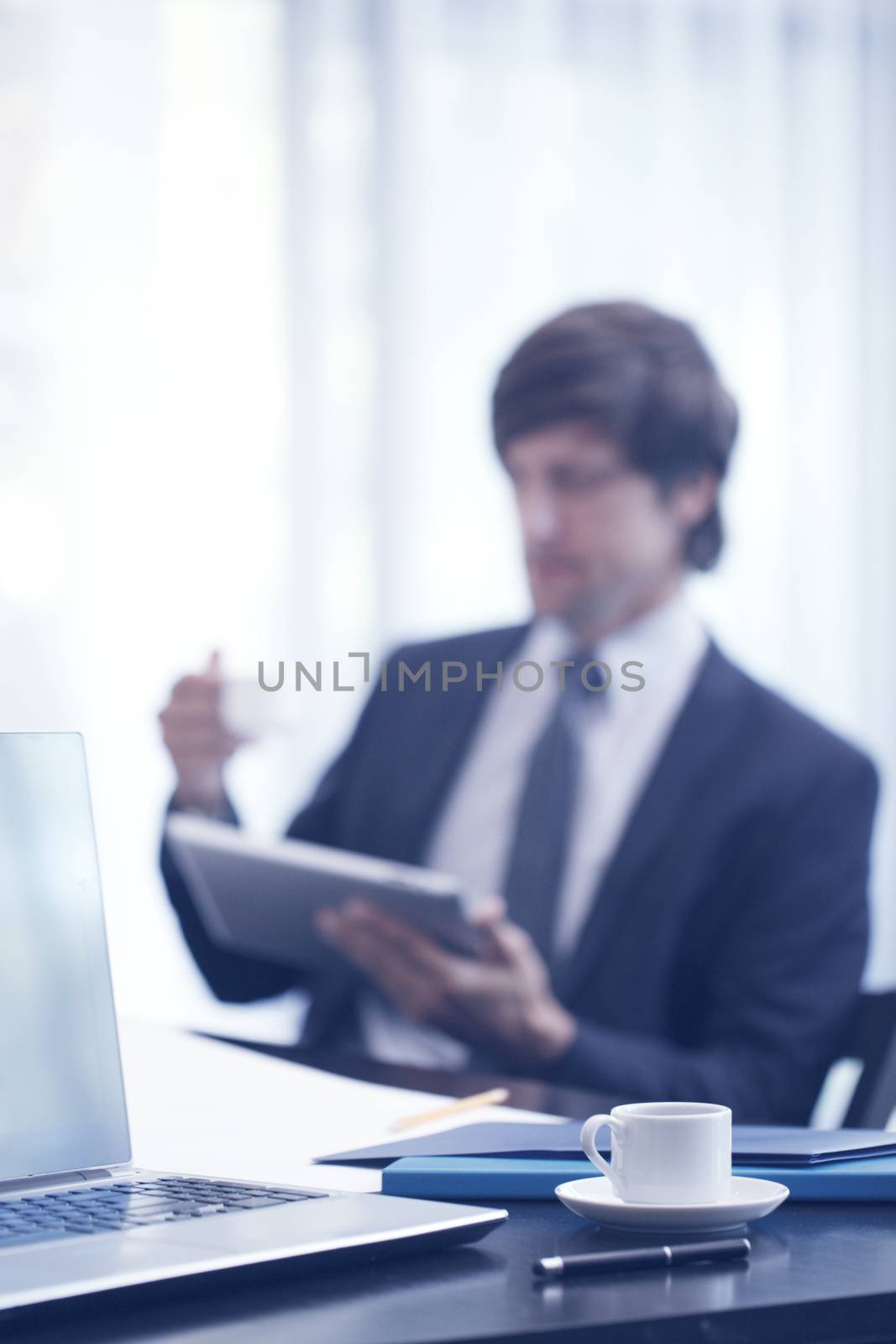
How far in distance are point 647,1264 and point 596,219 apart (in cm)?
227

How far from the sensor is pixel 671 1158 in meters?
0.57

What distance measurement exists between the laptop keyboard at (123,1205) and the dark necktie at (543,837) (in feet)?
3.33

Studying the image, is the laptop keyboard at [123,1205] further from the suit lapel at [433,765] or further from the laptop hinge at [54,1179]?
the suit lapel at [433,765]

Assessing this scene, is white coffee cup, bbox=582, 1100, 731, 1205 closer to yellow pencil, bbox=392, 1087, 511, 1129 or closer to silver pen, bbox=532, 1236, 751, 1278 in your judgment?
silver pen, bbox=532, 1236, 751, 1278

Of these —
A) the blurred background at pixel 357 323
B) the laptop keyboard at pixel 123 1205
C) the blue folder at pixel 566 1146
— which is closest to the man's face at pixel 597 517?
the blurred background at pixel 357 323

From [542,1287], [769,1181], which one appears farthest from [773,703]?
[542,1287]

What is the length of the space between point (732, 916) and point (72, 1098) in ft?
3.34

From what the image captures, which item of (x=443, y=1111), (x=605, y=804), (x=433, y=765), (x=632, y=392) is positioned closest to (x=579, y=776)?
(x=605, y=804)

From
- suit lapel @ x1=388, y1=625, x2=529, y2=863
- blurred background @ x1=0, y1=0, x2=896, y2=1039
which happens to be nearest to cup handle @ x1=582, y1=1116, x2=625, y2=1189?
suit lapel @ x1=388, y1=625, x2=529, y2=863

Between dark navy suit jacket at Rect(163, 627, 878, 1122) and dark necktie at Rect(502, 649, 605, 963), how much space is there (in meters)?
0.08

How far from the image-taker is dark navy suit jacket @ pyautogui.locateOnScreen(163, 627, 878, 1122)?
1419 millimetres

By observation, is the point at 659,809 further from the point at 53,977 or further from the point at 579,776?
the point at 53,977

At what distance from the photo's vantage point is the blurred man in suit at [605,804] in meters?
1.45

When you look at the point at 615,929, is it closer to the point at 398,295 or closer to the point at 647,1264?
the point at 647,1264
